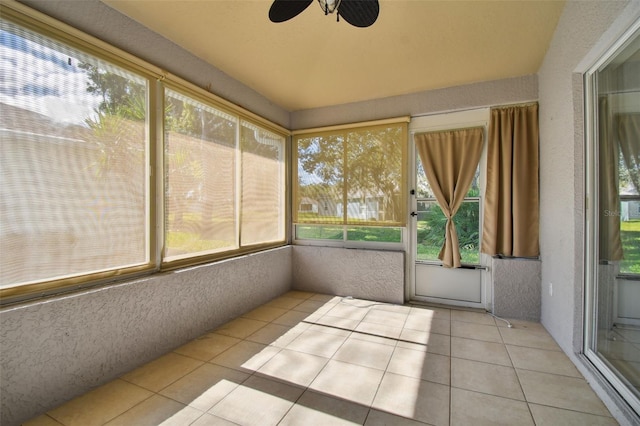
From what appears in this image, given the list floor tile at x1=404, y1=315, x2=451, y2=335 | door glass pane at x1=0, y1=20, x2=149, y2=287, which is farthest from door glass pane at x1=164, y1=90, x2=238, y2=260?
floor tile at x1=404, y1=315, x2=451, y2=335

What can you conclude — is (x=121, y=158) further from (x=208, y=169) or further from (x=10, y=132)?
(x=208, y=169)

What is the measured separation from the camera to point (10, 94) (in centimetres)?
149

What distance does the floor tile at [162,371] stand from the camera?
1.87 metres

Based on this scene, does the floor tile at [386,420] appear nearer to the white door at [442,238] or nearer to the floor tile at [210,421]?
the floor tile at [210,421]

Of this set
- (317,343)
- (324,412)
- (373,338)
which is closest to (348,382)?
(324,412)

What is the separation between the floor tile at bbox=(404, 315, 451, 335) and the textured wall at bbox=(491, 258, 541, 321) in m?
0.72

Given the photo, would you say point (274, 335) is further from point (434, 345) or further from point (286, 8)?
point (286, 8)

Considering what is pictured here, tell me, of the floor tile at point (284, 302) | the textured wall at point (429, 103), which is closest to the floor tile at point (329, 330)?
the floor tile at point (284, 302)

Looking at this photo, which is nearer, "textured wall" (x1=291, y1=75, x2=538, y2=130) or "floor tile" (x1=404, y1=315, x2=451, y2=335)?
"floor tile" (x1=404, y1=315, x2=451, y2=335)

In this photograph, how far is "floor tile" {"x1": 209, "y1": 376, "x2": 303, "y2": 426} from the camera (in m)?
1.54

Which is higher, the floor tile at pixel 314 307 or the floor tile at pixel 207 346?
the floor tile at pixel 314 307

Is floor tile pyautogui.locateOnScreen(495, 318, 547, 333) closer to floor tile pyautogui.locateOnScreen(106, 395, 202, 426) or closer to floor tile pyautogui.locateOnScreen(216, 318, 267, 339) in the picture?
floor tile pyautogui.locateOnScreen(216, 318, 267, 339)

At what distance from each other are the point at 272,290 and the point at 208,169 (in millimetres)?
1828

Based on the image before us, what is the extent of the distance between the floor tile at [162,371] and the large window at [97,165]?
0.75 m
